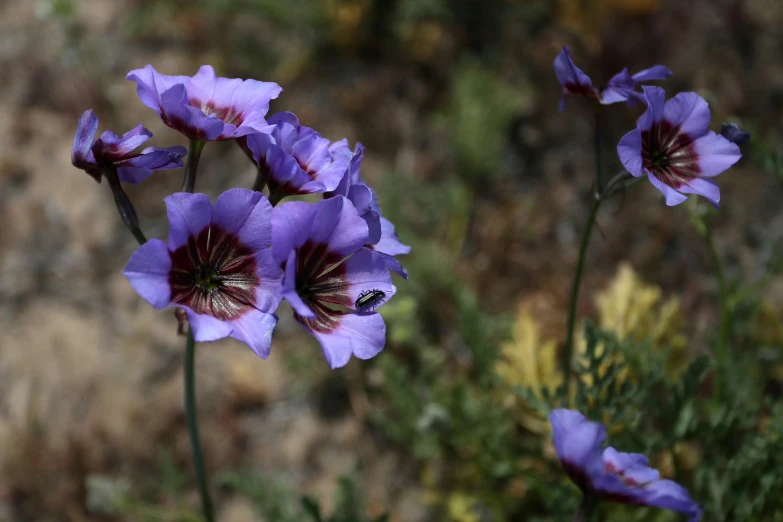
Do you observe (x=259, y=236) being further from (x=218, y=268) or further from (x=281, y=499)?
(x=281, y=499)

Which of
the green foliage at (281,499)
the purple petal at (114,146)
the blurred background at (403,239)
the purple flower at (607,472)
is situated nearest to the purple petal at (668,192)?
the purple flower at (607,472)

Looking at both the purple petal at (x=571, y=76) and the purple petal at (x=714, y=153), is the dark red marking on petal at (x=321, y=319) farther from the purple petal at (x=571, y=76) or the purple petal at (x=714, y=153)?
the purple petal at (x=714, y=153)

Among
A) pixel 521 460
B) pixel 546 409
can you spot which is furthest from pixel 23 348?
pixel 546 409

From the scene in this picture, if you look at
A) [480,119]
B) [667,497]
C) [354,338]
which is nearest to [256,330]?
[354,338]

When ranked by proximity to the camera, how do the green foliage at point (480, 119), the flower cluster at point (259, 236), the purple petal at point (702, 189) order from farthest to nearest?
the green foliage at point (480, 119) < the purple petal at point (702, 189) < the flower cluster at point (259, 236)

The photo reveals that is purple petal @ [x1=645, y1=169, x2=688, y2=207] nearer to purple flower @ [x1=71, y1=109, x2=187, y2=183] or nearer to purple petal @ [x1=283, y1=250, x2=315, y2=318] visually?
purple petal @ [x1=283, y1=250, x2=315, y2=318]

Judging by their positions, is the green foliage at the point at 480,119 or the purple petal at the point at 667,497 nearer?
the purple petal at the point at 667,497

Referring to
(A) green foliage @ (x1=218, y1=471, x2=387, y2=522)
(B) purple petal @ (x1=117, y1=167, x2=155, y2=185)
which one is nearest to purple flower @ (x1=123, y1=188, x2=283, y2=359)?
(B) purple petal @ (x1=117, y1=167, x2=155, y2=185)

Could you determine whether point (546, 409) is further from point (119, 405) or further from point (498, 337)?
point (119, 405)
